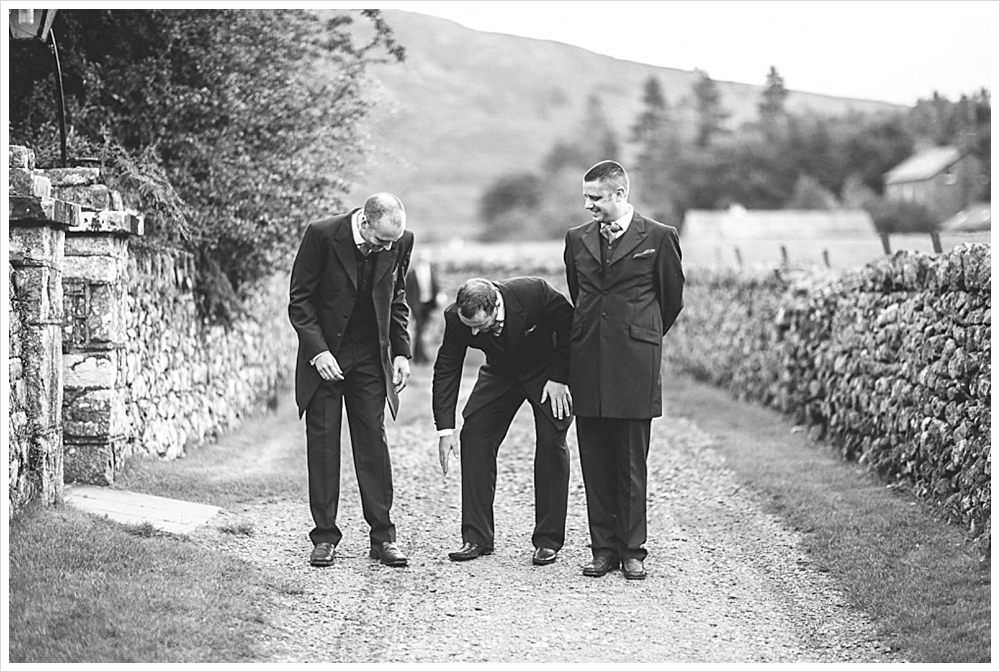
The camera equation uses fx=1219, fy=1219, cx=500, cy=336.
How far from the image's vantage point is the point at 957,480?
719cm

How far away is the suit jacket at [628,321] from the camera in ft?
20.4

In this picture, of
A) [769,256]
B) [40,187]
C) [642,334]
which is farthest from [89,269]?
[769,256]

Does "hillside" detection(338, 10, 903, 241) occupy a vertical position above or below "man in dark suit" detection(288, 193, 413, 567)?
→ above

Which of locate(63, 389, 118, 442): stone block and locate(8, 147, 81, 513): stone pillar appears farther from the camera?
locate(63, 389, 118, 442): stone block

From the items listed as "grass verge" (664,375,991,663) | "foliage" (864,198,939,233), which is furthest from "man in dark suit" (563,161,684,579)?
"foliage" (864,198,939,233)

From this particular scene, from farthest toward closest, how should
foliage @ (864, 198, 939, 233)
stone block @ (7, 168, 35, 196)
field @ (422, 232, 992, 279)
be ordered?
foliage @ (864, 198, 939, 233)
field @ (422, 232, 992, 279)
stone block @ (7, 168, 35, 196)

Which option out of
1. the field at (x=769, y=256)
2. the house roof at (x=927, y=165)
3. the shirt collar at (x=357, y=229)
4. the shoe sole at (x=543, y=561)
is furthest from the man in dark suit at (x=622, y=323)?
the house roof at (x=927, y=165)

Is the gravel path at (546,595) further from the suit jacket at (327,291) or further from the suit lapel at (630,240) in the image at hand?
the suit lapel at (630,240)

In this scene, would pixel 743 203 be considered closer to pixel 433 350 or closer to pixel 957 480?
pixel 433 350

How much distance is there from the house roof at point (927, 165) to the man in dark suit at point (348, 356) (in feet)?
270

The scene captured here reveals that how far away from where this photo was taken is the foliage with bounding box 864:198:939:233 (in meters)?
71.2

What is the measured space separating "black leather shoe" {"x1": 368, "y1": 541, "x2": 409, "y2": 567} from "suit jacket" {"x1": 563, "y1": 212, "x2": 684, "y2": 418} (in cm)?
126

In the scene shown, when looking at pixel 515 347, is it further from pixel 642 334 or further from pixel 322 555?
pixel 322 555

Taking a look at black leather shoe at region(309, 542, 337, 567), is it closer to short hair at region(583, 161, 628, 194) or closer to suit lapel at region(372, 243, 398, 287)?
suit lapel at region(372, 243, 398, 287)
